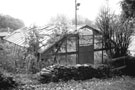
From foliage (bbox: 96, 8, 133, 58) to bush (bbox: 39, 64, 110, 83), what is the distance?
11.8 ft

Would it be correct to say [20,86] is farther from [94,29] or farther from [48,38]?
[94,29]

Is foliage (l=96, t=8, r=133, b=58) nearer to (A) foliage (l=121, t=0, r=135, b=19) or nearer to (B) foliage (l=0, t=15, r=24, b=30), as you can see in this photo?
(A) foliage (l=121, t=0, r=135, b=19)

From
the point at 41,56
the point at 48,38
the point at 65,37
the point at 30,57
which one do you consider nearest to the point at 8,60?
the point at 30,57

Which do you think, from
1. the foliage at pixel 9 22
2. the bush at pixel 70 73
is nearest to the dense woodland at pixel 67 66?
the bush at pixel 70 73

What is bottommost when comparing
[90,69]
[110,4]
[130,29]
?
[90,69]

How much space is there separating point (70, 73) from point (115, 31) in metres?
5.53

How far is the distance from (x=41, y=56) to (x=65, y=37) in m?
2.10

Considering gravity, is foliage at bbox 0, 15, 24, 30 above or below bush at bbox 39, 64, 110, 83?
above

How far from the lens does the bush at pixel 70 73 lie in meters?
5.73

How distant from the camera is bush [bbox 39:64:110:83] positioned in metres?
5.73

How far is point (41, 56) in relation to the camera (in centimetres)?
900

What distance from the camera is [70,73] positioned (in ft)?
20.7

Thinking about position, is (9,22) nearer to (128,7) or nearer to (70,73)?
(70,73)

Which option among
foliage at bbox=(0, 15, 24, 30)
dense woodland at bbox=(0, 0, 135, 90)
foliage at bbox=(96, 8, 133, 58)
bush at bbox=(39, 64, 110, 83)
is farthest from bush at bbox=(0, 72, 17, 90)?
foliage at bbox=(0, 15, 24, 30)
